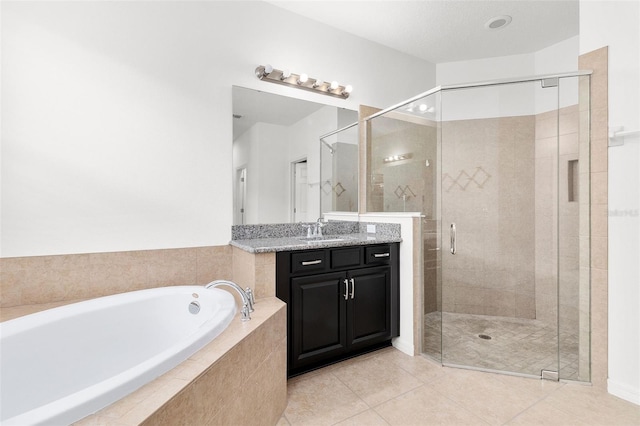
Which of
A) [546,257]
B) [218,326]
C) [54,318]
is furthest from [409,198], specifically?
[54,318]

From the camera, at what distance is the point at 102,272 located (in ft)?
6.19

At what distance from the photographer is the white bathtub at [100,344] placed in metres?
0.99

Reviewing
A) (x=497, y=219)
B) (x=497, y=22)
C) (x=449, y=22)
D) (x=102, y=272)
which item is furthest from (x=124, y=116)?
(x=497, y=22)

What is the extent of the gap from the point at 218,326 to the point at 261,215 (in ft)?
4.12

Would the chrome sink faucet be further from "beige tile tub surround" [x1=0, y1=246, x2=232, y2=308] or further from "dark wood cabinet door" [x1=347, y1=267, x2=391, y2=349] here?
"beige tile tub surround" [x1=0, y1=246, x2=232, y2=308]

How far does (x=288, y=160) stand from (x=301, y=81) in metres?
0.67

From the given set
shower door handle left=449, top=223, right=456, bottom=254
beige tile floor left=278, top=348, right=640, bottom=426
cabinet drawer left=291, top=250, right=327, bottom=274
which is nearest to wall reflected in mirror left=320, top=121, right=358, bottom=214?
cabinet drawer left=291, top=250, right=327, bottom=274

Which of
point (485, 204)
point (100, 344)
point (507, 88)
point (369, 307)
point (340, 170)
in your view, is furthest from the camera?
point (340, 170)

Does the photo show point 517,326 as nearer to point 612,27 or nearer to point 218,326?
point 612,27

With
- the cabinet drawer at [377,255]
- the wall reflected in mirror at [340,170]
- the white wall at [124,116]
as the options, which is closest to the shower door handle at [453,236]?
the cabinet drawer at [377,255]

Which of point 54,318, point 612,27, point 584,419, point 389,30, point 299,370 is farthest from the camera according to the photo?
point 389,30

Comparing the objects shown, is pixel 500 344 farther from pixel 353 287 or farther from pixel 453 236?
pixel 353 287

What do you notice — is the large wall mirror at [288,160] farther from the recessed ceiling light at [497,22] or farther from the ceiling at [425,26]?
the recessed ceiling light at [497,22]

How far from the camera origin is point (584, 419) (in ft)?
5.27
